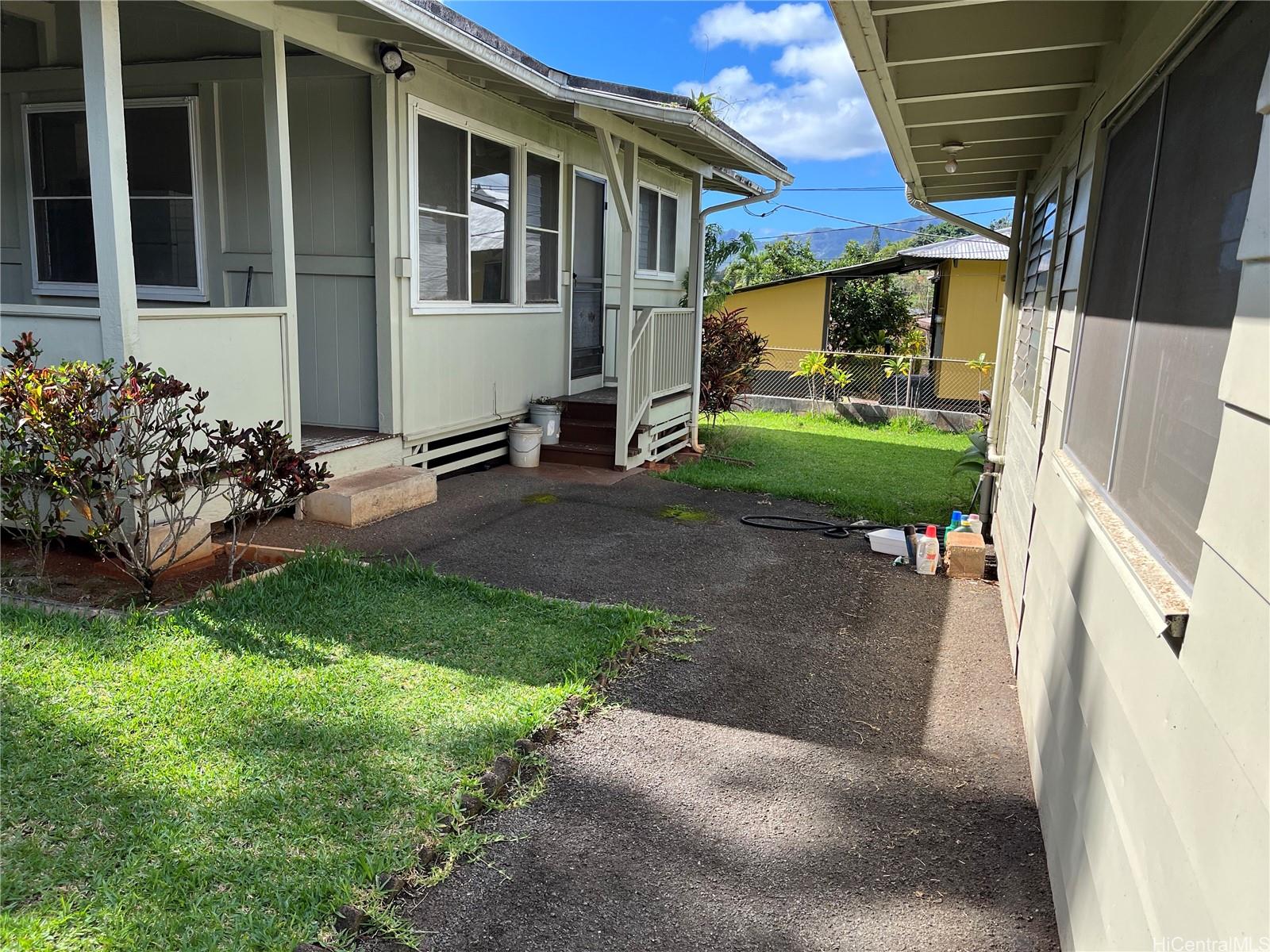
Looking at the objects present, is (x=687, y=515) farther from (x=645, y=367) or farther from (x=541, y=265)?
(x=541, y=265)

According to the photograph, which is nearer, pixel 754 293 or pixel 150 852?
pixel 150 852

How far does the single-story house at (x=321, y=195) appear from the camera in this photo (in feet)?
17.7

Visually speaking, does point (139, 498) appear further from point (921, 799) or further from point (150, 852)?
point (921, 799)

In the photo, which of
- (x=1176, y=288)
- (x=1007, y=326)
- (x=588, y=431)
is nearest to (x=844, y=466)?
(x=1007, y=326)

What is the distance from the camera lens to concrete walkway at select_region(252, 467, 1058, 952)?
2371mm

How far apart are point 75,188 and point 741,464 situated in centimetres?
638

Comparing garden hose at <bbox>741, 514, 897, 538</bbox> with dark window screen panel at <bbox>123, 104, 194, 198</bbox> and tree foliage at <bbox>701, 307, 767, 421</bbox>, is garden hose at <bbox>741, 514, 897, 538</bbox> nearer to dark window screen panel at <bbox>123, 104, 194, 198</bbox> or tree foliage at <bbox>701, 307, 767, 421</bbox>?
tree foliage at <bbox>701, 307, 767, 421</bbox>

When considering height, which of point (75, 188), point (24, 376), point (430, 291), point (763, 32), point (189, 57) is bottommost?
point (24, 376)

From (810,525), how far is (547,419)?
9.67ft

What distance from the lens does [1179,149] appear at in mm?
2262

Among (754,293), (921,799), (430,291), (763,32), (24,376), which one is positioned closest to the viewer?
(921,799)

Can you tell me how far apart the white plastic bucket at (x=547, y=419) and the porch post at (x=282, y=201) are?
313 cm

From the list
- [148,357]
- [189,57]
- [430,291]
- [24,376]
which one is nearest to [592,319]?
[430,291]

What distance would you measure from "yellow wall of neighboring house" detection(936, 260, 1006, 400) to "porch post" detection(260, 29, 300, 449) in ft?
49.6
